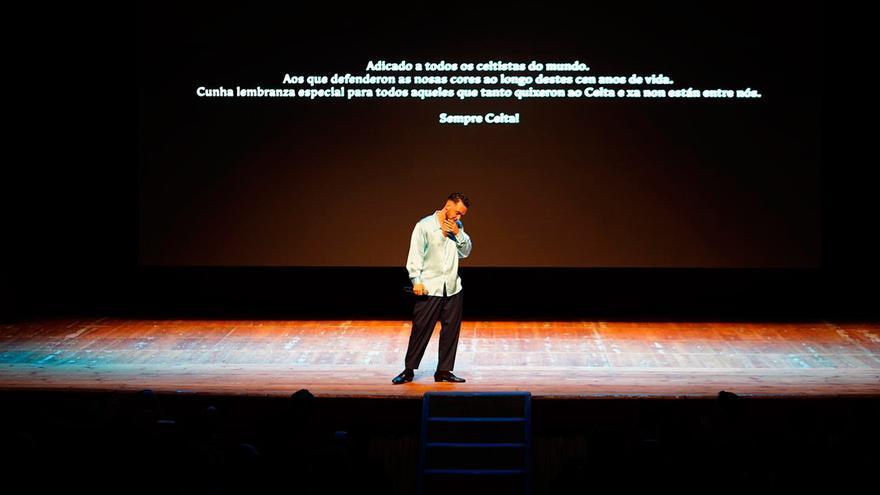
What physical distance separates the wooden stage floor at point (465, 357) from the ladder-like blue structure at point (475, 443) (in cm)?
30

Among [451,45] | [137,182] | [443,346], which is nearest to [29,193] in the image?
[137,182]

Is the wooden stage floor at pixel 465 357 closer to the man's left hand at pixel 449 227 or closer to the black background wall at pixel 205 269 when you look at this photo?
the black background wall at pixel 205 269

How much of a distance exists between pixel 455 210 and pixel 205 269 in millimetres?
3126

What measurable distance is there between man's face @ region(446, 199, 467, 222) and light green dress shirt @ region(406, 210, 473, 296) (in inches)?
3.4

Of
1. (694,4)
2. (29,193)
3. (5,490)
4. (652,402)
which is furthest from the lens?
(29,193)

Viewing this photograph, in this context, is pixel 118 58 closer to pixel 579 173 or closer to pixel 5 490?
pixel 579 173

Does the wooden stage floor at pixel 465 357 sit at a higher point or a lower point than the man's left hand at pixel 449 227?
lower

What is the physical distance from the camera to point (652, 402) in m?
5.22

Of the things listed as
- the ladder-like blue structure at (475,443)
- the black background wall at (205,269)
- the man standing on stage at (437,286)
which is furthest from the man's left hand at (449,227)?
the black background wall at (205,269)

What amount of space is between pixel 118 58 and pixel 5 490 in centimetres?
484

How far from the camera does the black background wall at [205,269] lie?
741 centimetres

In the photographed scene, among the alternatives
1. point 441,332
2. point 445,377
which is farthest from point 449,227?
point 445,377

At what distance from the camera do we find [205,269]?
7914 millimetres

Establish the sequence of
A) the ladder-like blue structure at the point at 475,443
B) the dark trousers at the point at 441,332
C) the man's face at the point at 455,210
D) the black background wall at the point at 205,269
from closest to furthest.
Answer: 1. the ladder-like blue structure at the point at 475,443
2. the man's face at the point at 455,210
3. the dark trousers at the point at 441,332
4. the black background wall at the point at 205,269
